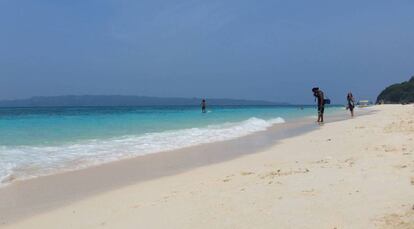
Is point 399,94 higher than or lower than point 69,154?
higher

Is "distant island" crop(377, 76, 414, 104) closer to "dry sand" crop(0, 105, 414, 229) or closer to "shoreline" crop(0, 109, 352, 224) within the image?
"shoreline" crop(0, 109, 352, 224)

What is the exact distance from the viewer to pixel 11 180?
8.26 m

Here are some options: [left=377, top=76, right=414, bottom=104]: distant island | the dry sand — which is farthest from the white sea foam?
[left=377, top=76, right=414, bottom=104]: distant island

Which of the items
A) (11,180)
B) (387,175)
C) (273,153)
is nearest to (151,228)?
(387,175)

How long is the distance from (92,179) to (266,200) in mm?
4177

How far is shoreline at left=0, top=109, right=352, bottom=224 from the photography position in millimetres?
6370

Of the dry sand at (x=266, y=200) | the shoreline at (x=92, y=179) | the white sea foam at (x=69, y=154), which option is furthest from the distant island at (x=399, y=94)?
the dry sand at (x=266, y=200)

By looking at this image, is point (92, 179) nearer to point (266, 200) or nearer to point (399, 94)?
point (266, 200)

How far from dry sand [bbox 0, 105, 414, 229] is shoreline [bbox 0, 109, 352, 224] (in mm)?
386

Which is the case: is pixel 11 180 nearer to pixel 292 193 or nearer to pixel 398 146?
pixel 292 193

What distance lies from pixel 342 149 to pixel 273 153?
176 cm

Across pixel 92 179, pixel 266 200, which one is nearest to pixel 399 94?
pixel 92 179

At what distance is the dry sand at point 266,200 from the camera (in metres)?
4.69

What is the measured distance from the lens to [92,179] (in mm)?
8453
